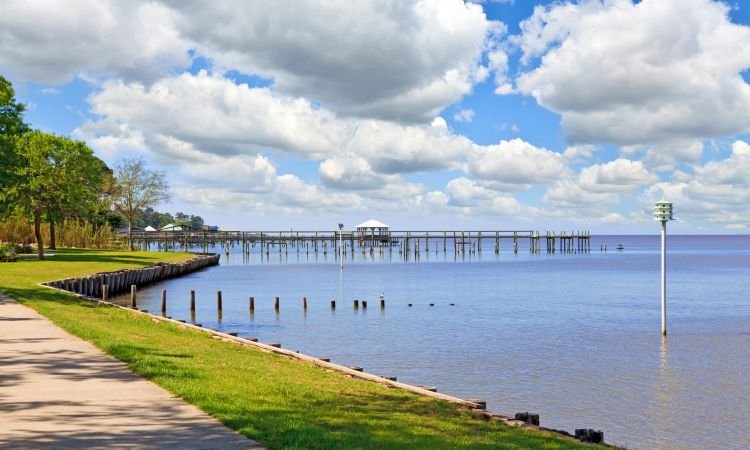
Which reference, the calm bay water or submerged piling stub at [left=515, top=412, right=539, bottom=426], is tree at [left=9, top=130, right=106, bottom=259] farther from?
submerged piling stub at [left=515, top=412, right=539, bottom=426]

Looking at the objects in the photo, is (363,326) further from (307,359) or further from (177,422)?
(177,422)

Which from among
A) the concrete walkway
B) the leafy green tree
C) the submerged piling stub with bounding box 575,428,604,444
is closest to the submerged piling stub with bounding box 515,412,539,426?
the submerged piling stub with bounding box 575,428,604,444

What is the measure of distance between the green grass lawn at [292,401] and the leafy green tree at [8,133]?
22.5 meters

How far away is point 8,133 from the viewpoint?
163ft

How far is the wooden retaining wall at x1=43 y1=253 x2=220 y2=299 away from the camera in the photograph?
3769cm

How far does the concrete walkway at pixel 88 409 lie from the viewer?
333 inches

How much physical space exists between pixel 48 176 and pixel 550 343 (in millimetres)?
53226

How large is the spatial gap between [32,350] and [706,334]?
98.8 ft

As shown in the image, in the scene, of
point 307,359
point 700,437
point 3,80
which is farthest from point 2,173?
point 700,437

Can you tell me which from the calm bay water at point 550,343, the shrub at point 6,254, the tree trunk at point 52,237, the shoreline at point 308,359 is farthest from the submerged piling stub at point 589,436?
the tree trunk at point 52,237

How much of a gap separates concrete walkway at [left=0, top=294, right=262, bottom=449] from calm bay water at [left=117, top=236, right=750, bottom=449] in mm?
10183

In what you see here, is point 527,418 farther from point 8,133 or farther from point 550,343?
point 8,133

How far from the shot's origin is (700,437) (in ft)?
52.5

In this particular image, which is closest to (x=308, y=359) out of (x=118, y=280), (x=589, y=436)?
(x=589, y=436)
